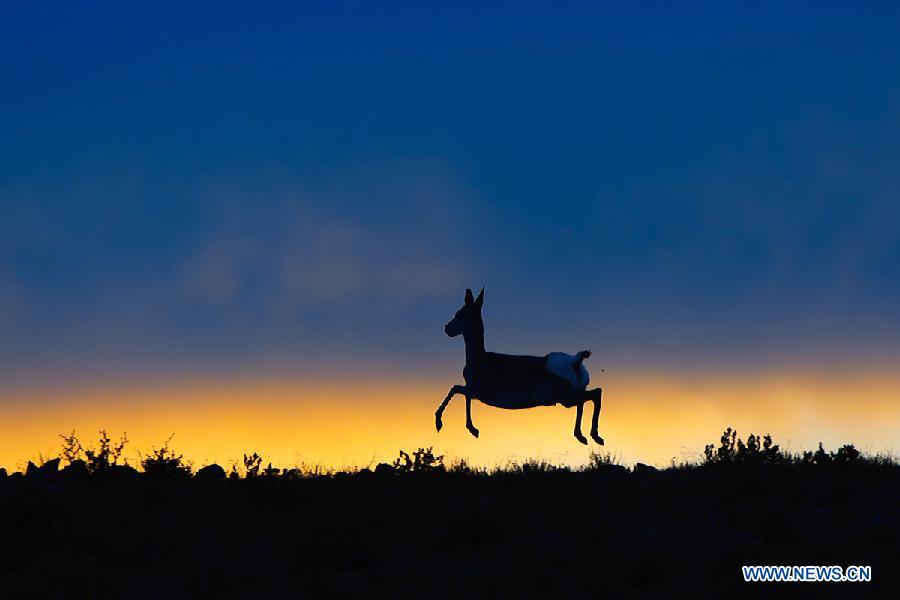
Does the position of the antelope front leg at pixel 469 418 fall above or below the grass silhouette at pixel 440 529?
above

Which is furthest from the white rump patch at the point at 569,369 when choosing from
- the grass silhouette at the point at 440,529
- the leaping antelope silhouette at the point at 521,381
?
the grass silhouette at the point at 440,529

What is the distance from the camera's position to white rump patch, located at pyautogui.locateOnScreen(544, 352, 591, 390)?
24531 millimetres

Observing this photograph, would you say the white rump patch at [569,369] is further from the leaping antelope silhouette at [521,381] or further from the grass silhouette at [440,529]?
the grass silhouette at [440,529]

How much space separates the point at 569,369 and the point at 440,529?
8114 mm

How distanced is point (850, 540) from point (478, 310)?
12.5m

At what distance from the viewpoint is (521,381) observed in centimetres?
2506

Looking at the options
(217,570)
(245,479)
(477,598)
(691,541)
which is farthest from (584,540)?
(245,479)

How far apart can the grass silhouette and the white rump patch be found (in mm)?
2952

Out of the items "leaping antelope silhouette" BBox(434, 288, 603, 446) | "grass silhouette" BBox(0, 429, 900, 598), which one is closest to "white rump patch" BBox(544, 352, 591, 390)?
"leaping antelope silhouette" BBox(434, 288, 603, 446)

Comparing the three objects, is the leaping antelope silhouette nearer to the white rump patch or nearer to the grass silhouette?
the white rump patch

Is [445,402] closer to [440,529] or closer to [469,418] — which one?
[469,418]

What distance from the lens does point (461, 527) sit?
657 inches

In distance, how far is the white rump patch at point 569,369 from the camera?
24.5m

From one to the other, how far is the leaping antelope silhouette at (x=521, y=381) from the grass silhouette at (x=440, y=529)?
2788 mm
